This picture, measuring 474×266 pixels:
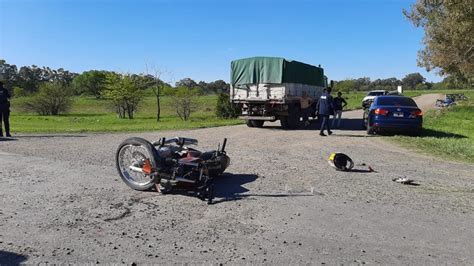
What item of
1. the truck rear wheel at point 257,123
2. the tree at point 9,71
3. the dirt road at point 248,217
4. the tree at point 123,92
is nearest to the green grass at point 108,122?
the tree at point 123,92

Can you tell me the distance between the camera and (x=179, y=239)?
4.57 m

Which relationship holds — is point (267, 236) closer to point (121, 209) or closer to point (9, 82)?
point (121, 209)

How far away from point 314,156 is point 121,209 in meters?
6.09

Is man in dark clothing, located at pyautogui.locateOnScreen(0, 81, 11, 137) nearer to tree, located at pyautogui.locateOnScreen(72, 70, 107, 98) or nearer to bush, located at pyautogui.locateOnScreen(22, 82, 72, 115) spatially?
bush, located at pyautogui.locateOnScreen(22, 82, 72, 115)

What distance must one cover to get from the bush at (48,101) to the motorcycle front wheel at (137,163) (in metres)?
55.9

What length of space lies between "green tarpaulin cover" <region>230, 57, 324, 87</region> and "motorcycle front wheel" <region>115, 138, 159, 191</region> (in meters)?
12.3

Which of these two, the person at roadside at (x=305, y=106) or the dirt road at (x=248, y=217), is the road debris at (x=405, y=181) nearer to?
the dirt road at (x=248, y=217)

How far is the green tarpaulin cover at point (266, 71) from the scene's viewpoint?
1872 cm

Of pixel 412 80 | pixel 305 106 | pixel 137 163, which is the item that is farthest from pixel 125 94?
pixel 412 80

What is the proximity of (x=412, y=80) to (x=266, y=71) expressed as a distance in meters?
185

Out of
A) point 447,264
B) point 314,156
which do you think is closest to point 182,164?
point 447,264

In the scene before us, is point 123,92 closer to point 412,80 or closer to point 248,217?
point 248,217

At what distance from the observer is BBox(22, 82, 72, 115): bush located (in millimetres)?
57625

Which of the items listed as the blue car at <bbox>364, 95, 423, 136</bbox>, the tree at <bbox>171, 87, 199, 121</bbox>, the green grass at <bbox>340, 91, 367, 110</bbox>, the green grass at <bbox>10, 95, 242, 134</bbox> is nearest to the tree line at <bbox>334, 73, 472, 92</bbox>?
the green grass at <bbox>340, 91, 367, 110</bbox>
